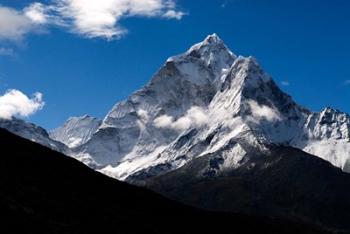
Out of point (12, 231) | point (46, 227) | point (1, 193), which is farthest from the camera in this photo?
point (1, 193)

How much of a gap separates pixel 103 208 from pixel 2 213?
168ft

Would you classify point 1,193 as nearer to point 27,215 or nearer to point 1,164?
point 27,215

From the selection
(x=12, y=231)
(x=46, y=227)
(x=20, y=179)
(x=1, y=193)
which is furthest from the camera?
(x=20, y=179)

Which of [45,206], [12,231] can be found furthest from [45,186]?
[12,231]

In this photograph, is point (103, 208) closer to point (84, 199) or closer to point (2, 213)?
point (84, 199)

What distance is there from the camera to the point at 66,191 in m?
197

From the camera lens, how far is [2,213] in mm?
146000

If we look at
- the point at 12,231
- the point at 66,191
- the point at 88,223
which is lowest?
the point at 12,231

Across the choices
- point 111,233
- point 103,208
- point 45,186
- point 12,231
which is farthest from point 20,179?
point 12,231

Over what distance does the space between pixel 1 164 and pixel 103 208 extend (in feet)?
91.9

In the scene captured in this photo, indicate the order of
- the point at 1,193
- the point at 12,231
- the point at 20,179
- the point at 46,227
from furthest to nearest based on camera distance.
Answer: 1. the point at 20,179
2. the point at 1,193
3. the point at 46,227
4. the point at 12,231

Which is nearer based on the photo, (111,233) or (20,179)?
→ (111,233)

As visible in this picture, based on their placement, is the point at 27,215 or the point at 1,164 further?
the point at 1,164

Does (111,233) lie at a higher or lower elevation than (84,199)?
lower
